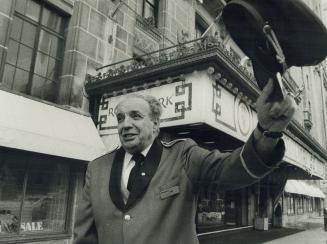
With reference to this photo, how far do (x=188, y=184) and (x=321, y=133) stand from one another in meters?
42.6

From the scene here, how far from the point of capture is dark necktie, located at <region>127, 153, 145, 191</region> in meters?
2.45

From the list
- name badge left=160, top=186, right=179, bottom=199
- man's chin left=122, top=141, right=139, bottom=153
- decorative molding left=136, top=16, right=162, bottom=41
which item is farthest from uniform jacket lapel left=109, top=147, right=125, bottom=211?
decorative molding left=136, top=16, right=162, bottom=41

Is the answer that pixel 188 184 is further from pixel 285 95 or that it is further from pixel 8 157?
pixel 8 157

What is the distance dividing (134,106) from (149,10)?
37.4 feet

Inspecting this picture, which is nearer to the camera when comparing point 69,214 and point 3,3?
point 3,3

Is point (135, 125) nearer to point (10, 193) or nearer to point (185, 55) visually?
point (185, 55)

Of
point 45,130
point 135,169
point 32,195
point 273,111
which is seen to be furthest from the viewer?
point 32,195

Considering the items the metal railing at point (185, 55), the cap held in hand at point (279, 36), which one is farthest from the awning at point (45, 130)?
the cap held in hand at point (279, 36)

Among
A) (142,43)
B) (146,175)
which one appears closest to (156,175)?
(146,175)

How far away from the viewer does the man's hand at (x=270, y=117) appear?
173cm

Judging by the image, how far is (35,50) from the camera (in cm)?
858

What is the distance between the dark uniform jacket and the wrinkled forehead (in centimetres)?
29

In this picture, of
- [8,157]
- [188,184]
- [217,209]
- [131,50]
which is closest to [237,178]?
[188,184]

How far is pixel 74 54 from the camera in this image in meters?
9.09
